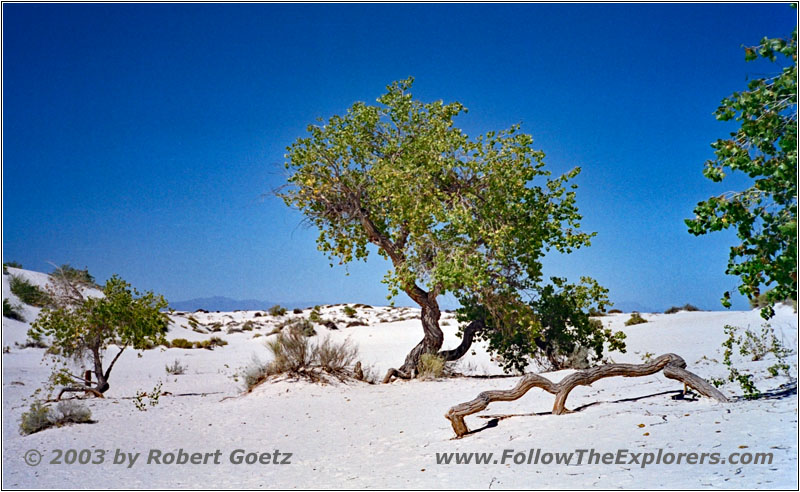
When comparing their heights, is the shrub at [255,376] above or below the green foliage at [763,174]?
below

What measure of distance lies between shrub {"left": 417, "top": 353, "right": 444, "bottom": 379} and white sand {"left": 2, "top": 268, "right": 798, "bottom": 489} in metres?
0.39

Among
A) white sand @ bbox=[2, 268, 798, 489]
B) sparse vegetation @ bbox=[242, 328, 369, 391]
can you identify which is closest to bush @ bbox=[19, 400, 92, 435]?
white sand @ bbox=[2, 268, 798, 489]

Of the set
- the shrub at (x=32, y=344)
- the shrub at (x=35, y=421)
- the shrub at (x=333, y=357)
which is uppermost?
the shrub at (x=32, y=344)

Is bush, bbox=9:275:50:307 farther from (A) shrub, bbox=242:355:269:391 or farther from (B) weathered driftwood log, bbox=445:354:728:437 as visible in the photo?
(B) weathered driftwood log, bbox=445:354:728:437

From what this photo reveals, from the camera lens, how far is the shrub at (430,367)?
14.0m

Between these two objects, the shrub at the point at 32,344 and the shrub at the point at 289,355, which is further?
the shrub at the point at 32,344

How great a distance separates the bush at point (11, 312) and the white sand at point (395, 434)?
1185 cm

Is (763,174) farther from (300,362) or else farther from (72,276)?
(72,276)

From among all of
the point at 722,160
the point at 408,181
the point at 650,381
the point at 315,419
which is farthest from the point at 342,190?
the point at 722,160

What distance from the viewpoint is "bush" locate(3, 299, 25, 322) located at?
27.0 meters

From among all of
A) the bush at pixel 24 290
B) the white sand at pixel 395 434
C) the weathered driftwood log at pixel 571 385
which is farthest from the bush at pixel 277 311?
the weathered driftwood log at pixel 571 385

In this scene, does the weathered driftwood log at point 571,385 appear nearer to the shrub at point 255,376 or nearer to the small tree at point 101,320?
the shrub at point 255,376

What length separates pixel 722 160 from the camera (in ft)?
19.8

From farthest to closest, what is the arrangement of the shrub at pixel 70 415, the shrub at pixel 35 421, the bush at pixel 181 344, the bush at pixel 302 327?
the bush at pixel 181 344 < the bush at pixel 302 327 < the shrub at pixel 70 415 < the shrub at pixel 35 421
